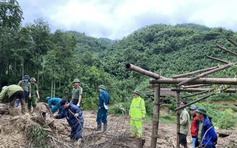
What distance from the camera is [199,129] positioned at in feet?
17.1

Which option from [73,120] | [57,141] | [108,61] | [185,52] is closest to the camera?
[57,141]

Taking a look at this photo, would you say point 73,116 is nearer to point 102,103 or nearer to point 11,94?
point 102,103

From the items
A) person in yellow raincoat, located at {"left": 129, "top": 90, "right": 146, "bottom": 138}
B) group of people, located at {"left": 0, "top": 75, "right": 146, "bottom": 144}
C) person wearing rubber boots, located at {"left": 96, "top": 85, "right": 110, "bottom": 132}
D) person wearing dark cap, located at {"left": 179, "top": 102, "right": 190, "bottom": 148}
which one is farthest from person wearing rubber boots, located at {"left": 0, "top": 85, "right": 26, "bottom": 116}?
person wearing dark cap, located at {"left": 179, "top": 102, "right": 190, "bottom": 148}

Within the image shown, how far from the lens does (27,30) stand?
24.6m

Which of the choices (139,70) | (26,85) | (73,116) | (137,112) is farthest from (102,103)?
(139,70)

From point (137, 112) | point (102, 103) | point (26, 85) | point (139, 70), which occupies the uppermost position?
point (139, 70)

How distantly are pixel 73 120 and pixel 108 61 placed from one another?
135 ft

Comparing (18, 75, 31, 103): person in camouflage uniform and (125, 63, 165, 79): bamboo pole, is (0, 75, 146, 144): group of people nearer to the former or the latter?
(18, 75, 31, 103): person in camouflage uniform

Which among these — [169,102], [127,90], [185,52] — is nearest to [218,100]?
[169,102]

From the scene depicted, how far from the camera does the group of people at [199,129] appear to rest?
459cm

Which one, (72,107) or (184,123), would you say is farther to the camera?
(184,123)

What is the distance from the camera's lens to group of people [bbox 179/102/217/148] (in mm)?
4586

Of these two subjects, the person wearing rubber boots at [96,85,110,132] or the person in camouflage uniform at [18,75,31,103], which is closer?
the person wearing rubber boots at [96,85,110,132]

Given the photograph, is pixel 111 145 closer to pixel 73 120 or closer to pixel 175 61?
pixel 73 120
